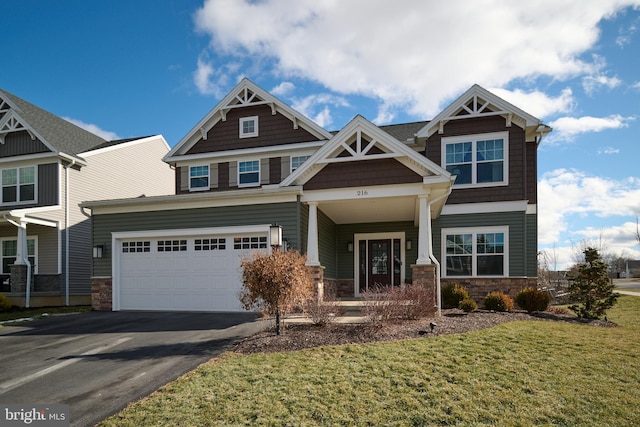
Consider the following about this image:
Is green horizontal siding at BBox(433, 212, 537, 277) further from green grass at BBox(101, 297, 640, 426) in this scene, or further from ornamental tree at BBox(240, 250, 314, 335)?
ornamental tree at BBox(240, 250, 314, 335)

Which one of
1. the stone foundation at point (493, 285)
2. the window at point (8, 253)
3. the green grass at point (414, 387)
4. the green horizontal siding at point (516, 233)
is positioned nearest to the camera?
the green grass at point (414, 387)

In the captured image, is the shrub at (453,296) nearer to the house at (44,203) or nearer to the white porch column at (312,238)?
the white porch column at (312,238)

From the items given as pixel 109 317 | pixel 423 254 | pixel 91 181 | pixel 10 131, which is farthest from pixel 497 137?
pixel 10 131

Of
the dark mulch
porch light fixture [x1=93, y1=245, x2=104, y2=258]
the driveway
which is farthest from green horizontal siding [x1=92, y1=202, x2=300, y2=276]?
the dark mulch

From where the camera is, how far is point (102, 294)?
41.6 ft

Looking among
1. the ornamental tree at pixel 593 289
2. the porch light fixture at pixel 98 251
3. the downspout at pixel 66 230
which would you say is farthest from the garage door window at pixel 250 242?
the downspout at pixel 66 230

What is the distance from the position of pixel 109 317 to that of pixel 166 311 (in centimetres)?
156

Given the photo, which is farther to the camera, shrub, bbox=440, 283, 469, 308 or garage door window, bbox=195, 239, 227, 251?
garage door window, bbox=195, 239, 227, 251

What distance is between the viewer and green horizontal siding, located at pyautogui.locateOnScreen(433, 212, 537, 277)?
1320 cm

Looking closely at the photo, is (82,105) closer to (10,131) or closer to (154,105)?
(10,131)

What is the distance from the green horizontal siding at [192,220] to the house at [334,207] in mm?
38

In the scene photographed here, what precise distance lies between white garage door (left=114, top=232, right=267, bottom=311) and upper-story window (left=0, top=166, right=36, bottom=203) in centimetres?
742

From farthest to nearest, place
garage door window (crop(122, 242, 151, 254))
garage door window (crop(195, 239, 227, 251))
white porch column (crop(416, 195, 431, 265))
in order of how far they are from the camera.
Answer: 1. garage door window (crop(122, 242, 151, 254))
2. garage door window (crop(195, 239, 227, 251))
3. white porch column (crop(416, 195, 431, 265))

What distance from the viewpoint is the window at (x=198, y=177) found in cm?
1670
